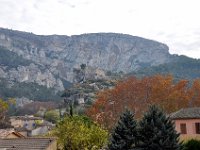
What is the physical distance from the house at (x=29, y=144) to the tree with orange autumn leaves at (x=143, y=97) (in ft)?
147

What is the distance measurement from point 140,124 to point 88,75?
149147mm

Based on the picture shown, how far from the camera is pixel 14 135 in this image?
49.5 metres

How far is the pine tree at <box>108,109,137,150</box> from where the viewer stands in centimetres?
3628

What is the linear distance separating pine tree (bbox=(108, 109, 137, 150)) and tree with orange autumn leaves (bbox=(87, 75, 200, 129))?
147 ft

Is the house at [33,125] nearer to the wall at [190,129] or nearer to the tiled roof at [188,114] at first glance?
the tiled roof at [188,114]

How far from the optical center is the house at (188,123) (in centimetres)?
4700

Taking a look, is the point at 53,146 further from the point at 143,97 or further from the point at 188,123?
the point at 143,97

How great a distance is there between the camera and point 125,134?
36.7m

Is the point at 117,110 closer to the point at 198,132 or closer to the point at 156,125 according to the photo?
the point at 198,132

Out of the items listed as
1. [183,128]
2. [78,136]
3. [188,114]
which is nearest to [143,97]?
[188,114]

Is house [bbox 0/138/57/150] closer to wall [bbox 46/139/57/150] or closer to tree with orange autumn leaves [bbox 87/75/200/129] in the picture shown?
wall [bbox 46/139/57/150]

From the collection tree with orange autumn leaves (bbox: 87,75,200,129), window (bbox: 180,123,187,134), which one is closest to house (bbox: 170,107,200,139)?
window (bbox: 180,123,187,134)

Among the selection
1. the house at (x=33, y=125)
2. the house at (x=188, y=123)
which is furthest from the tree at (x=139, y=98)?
the house at (x=188, y=123)

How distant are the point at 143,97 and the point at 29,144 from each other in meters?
53.1
